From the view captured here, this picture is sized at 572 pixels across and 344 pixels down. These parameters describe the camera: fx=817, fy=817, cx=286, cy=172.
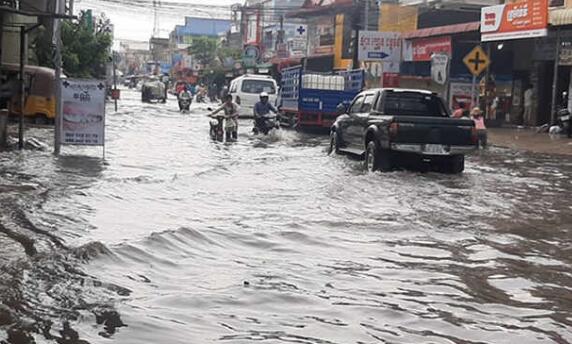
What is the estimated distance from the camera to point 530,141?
24.8 meters

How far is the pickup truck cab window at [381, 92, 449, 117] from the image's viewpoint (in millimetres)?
15914

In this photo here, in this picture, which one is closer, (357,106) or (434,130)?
(434,130)

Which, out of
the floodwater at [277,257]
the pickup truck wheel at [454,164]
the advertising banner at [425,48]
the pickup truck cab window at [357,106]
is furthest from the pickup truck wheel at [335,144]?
the advertising banner at [425,48]

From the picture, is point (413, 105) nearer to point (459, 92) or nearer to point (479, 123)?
point (479, 123)

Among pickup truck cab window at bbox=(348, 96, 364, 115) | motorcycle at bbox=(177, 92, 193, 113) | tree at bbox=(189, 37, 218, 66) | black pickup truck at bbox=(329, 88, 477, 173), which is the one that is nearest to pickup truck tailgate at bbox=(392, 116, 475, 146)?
black pickup truck at bbox=(329, 88, 477, 173)

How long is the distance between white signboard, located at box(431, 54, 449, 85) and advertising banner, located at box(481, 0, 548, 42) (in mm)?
1610

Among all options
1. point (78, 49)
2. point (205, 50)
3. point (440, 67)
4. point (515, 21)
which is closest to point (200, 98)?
point (205, 50)

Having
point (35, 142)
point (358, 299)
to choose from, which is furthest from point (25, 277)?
point (35, 142)

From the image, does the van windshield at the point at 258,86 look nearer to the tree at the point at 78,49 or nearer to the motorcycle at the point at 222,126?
the tree at the point at 78,49

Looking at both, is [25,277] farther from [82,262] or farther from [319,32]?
[319,32]

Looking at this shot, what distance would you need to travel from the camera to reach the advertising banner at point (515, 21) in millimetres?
24906

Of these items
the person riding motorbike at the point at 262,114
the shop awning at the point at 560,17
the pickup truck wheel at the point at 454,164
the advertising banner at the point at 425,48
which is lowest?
the pickup truck wheel at the point at 454,164

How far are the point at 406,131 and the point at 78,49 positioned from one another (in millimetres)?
21833

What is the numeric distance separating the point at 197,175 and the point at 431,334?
9.24 m
